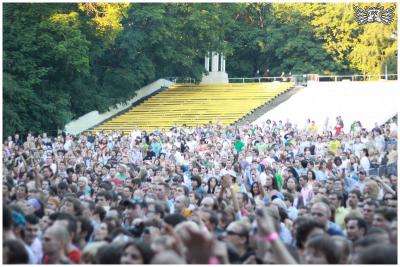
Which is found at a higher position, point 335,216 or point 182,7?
point 182,7

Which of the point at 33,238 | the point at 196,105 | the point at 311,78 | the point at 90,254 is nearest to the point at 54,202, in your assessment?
the point at 33,238

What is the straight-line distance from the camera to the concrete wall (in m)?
52.8

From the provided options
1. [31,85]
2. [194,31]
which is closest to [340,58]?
[194,31]

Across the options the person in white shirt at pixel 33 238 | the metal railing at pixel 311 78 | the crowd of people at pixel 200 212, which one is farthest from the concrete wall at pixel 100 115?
the person in white shirt at pixel 33 238

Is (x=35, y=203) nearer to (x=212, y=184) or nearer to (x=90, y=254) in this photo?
(x=90, y=254)

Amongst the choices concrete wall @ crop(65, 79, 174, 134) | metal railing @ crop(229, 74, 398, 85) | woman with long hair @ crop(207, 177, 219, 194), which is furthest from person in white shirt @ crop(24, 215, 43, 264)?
metal railing @ crop(229, 74, 398, 85)

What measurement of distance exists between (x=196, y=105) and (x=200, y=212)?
147ft

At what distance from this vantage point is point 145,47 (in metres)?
57.1

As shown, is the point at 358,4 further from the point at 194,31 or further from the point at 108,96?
Answer: the point at 108,96

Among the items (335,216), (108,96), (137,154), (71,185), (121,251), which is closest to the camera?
(121,251)

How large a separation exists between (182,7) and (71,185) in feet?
135

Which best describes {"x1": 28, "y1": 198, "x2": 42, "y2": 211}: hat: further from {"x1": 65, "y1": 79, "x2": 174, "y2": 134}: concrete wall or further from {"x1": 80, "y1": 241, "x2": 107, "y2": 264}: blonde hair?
{"x1": 65, "y1": 79, "x2": 174, "y2": 134}: concrete wall

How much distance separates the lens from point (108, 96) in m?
55.7

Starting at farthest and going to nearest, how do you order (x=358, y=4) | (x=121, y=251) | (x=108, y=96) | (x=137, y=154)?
(x=358, y=4)
(x=108, y=96)
(x=137, y=154)
(x=121, y=251)
